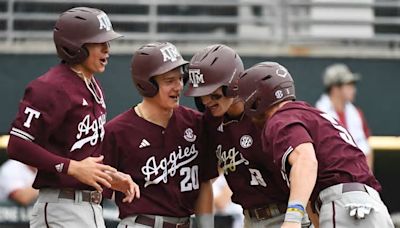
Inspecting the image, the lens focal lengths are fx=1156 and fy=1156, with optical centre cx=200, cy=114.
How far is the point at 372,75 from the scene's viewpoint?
1120 centimetres

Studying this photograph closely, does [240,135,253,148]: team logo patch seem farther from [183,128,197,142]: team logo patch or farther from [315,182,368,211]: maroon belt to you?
[315,182,368,211]: maroon belt

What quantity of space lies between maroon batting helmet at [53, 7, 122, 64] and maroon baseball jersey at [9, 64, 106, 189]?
90mm

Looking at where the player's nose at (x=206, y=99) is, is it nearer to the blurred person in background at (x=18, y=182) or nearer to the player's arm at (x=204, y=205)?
the player's arm at (x=204, y=205)

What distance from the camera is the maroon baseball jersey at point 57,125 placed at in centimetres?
600

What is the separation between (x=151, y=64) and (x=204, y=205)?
0.88m

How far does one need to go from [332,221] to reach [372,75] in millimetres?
5662

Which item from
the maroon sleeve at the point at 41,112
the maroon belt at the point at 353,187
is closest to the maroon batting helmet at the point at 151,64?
the maroon sleeve at the point at 41,112

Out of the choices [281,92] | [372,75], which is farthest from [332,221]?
[372,75]

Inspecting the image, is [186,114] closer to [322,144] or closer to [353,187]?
[322,144]

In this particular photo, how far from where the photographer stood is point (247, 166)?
21.2 ft

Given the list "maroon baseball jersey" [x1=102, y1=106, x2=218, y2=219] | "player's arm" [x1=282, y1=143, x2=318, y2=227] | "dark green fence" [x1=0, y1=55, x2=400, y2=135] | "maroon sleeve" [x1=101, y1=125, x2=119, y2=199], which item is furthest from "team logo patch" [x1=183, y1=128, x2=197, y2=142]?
"dark green fence" [x1=0, y1=55, x2=400, y2=135]

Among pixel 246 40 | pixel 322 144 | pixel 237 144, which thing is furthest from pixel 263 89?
pixel 246 40

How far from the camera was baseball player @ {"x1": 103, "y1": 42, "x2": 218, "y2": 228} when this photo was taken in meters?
6.53

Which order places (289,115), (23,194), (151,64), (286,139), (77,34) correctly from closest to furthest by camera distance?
(286,139) → (289,115) → (77,34) → (151,64) → (23,194)
